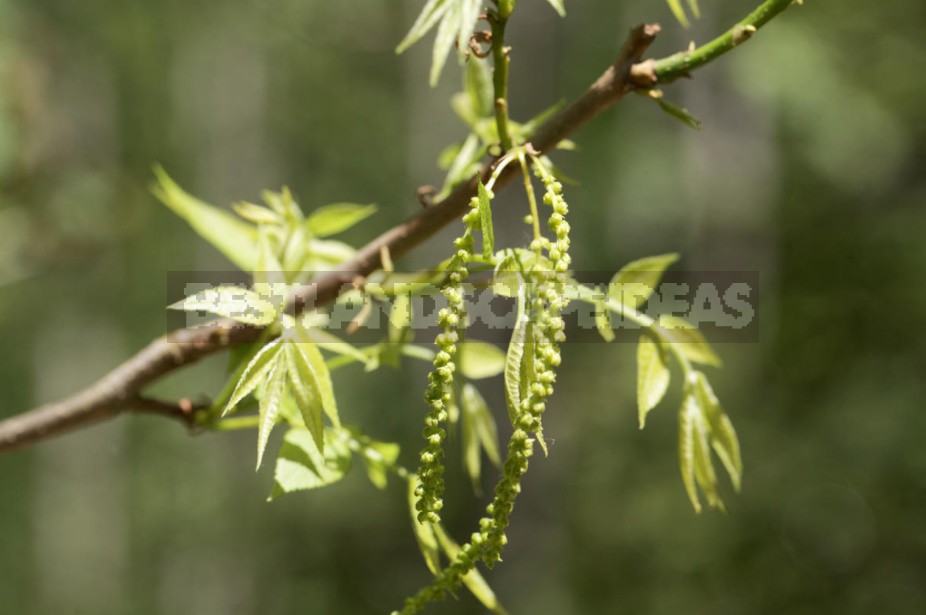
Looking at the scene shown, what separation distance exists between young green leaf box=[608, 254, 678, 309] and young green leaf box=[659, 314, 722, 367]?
0.02 m

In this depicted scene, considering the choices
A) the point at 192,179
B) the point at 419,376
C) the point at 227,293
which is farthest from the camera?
the point at 192,179

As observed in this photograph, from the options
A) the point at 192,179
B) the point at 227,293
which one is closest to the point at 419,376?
the point at 192,179

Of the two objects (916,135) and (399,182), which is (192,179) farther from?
(916,135)

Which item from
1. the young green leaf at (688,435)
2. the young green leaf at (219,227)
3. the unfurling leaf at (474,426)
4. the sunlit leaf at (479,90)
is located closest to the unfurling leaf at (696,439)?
the young green leaf at (688,435)

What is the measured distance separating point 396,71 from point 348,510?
219 inches

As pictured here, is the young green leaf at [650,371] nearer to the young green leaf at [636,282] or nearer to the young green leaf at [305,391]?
the young green leaf at [636,282]

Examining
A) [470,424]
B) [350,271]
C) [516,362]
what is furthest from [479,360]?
[516,362]

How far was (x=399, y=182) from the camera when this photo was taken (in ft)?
33.3

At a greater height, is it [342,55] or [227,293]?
[342,55]

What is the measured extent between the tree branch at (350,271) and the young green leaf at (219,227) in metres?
0.12

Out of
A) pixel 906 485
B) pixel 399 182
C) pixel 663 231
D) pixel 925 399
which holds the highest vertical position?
pixel 399 182

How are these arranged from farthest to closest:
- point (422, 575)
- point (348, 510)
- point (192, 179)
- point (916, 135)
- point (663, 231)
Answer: point (192, 179)
point (348, 510)
point (422, 575)
point (663, 231)
point (916, 135)

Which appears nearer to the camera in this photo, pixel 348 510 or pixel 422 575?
pixel 422 575

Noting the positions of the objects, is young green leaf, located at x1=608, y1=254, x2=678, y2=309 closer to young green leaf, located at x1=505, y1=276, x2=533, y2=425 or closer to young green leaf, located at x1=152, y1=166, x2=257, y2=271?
young green leaf, located at x1=505, y1=276, x2=533, y2=425
